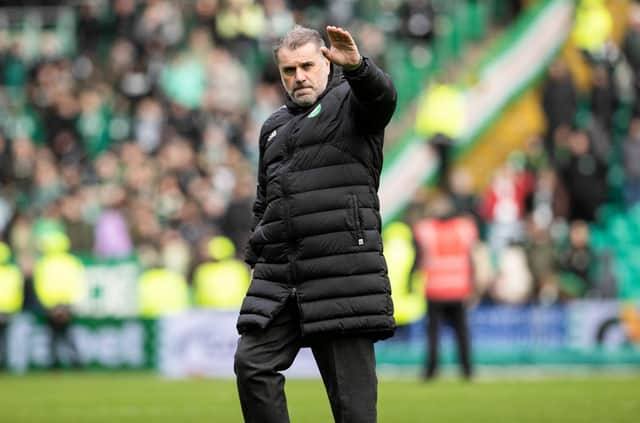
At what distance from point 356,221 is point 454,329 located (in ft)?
35.4

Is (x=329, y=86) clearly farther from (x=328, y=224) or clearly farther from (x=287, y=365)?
(x=287, y=365)

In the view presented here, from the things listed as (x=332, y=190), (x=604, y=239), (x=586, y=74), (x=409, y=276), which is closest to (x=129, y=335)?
(x=409, y=276)

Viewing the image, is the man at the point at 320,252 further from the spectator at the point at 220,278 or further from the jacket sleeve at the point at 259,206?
the spectator at the point at 220,278

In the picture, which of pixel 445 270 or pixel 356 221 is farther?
pixel 445 270

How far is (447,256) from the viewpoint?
18297mm

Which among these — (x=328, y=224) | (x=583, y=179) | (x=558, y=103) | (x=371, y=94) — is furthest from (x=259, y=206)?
(x=558, y=103)

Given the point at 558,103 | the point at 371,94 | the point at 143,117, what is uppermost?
the point at 143,117

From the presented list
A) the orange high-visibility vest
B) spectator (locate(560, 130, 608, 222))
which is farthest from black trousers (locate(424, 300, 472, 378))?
spectator (locate(560, 130, 608, 222))

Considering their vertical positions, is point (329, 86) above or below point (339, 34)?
below

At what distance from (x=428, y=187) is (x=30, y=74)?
942cm

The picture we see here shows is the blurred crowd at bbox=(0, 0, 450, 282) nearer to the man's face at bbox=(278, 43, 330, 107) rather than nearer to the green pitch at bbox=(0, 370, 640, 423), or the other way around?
the green pitch at bbox=(0, 370, 640, 423)

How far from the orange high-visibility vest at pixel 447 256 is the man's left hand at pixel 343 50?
36.7 feet

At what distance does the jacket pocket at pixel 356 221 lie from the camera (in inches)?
291

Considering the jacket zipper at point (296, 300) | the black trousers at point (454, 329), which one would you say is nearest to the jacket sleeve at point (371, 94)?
the jacket zipper at point (296, 300)
